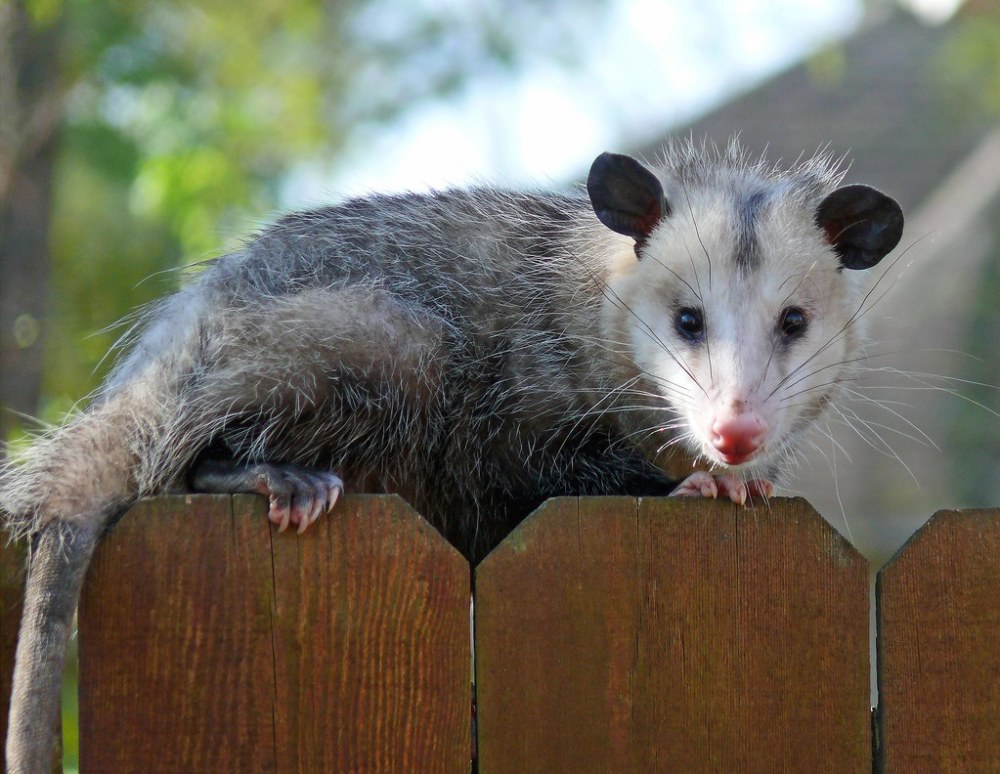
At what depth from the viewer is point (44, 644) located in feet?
5.24

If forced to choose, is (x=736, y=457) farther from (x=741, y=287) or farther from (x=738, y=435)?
(x=741, y=287)

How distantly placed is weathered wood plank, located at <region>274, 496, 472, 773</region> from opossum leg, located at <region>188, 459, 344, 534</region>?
0.03 m

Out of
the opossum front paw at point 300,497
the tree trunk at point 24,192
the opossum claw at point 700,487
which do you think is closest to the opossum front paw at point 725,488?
the opossum claw at point 700,487

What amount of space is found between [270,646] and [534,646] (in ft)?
1.15

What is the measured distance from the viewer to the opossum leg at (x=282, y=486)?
1.66m

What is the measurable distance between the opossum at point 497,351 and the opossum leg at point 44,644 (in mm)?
149

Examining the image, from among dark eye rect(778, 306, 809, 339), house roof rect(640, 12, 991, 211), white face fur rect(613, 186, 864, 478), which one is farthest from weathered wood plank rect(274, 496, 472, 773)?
house roof rect(640, 12, 991, 211)

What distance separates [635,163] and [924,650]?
965mm

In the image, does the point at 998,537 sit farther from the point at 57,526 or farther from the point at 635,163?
the point at 57,526

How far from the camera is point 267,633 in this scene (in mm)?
1636

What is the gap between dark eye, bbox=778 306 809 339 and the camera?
2.10m

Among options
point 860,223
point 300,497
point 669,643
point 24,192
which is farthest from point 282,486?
point 24,192

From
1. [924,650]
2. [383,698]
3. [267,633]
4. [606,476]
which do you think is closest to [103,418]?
[267,633]

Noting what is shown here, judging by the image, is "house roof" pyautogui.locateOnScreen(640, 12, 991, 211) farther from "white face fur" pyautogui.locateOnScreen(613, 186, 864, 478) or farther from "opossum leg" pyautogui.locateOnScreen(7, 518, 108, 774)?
"opossum leg" pyautogui.locateOnScreen(7, 518, 108, 774)
